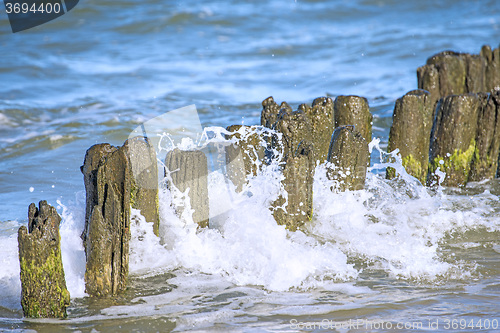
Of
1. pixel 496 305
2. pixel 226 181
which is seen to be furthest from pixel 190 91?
pixel 496 305

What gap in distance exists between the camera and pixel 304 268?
3723mm

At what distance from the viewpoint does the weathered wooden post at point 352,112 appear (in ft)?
16.1

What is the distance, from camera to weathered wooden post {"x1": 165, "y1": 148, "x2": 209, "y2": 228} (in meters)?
3.73

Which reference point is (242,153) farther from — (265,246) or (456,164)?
(456,164)

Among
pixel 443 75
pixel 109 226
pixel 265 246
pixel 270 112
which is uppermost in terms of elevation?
pixel 443 75

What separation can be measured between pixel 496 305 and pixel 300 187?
1.47 meters

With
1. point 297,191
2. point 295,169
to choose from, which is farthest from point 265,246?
point 295,169

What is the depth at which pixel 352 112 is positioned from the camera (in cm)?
491

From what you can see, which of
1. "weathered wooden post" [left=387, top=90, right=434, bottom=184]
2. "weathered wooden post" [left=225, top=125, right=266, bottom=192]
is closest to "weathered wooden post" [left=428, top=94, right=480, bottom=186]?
"weathered wooden post" [left=387, top=90, right=434, bottom=184]

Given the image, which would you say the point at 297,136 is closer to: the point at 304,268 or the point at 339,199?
the point at 339,199

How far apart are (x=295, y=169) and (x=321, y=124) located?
90 cm

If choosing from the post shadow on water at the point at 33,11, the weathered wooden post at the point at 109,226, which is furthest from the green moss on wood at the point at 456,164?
the post shadow on water at the point at 33,11

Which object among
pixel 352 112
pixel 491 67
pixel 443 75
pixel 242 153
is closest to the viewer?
pixel 242 153

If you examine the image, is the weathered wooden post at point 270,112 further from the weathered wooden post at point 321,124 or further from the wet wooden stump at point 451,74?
the wet wooden stump at point 451,74
